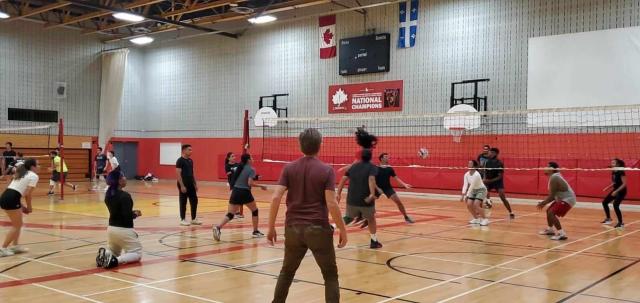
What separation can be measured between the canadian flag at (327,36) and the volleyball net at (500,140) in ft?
10.5

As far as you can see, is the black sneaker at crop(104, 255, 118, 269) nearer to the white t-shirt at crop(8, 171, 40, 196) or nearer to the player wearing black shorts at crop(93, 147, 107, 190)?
the white t-shirt at crop(8, 171, 40, 196)

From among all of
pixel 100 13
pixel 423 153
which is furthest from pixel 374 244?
pixel 100 13

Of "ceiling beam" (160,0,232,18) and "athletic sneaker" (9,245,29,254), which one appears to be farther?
"ceiling beam" (160,0,232,18)

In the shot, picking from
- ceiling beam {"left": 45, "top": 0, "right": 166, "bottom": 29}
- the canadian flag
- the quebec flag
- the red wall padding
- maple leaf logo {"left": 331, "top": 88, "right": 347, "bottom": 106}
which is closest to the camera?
the red wall padding

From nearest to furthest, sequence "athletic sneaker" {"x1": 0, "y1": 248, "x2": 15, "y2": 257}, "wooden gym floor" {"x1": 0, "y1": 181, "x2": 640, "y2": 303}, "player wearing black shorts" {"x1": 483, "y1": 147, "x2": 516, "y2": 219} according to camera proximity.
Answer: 1. "wooden gym floor" {"x1": 0, "y1": 181, "x2": 640, "y2": 303}
2. "athletic sneaker" {"x1": 0, "y1": 248, "x2": 15, "y2": 257}
3. "player wearing black shorts" {"x1": 483, "y1": 147, "x2": 516, "y2": 219}

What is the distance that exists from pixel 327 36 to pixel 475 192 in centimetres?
1471

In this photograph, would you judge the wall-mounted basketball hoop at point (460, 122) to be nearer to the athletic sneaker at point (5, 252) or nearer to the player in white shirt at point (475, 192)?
the player in white shirt at point (475, 192)

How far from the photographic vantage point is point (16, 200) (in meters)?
8.81

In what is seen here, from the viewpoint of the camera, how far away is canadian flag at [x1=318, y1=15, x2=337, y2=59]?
2588 cm

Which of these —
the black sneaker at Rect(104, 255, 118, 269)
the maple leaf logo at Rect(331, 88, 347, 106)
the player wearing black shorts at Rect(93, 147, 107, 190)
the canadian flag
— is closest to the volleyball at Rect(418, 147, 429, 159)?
the maple leaf logo at Rect(331, 88, 347, 106)

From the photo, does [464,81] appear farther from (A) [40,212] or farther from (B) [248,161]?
(A) [40,212]

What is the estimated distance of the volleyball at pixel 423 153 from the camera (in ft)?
74.1

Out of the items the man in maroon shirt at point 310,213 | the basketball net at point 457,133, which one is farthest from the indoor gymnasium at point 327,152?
the basketball net at point 457,133

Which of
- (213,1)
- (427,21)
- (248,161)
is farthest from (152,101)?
(248,161)
